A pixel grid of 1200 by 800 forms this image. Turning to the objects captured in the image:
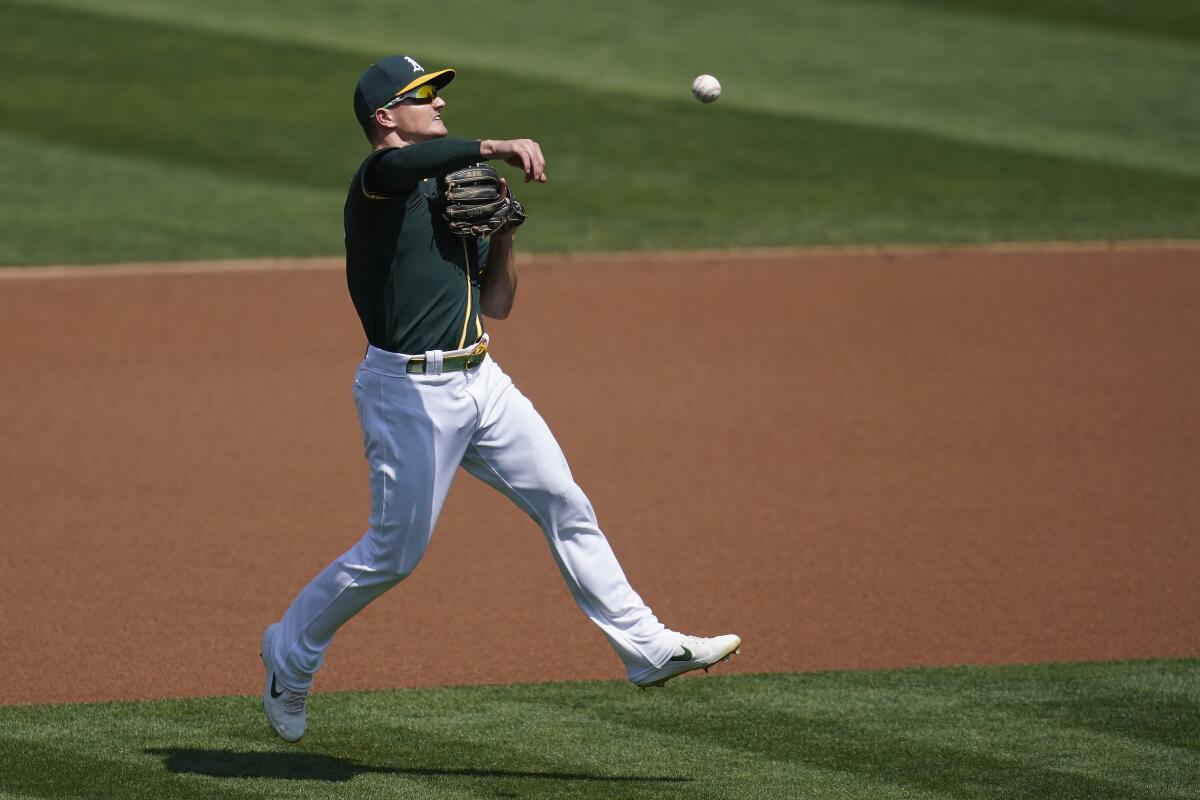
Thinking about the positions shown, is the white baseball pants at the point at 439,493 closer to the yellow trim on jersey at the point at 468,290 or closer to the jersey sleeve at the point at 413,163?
the yellow trim on jersey at the point at 468,290

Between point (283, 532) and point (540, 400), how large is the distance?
2.71m

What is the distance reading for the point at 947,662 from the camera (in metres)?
7.29

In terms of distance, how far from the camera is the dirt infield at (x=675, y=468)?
7598mm

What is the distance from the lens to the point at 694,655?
6039 millimetres

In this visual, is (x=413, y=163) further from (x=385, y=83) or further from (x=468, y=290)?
(x=468, y=290)

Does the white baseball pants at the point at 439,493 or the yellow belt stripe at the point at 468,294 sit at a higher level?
the yellow belt stripe at the point at 468,294

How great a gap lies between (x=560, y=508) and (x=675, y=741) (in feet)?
3.31

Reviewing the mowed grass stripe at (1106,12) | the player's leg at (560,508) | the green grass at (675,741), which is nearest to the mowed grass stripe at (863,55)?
the mowed grass stripe at (1106,12)

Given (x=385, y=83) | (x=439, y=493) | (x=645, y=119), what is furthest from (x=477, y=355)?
(x=645, y=119)

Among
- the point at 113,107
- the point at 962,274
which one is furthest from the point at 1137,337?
the point at 113,107

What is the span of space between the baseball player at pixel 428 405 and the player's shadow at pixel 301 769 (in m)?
0.26

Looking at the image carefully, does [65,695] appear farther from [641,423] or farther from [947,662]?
[641,423]

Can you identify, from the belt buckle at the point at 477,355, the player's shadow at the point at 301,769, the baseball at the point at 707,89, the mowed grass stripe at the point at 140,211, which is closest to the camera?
the belt buckle at the point at 477,355

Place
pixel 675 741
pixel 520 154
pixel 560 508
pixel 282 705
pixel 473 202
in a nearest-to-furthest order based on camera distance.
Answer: pixel 520 154
pixel 473 202
pixel 560 508
pixel 282 705
pixel 675 741
